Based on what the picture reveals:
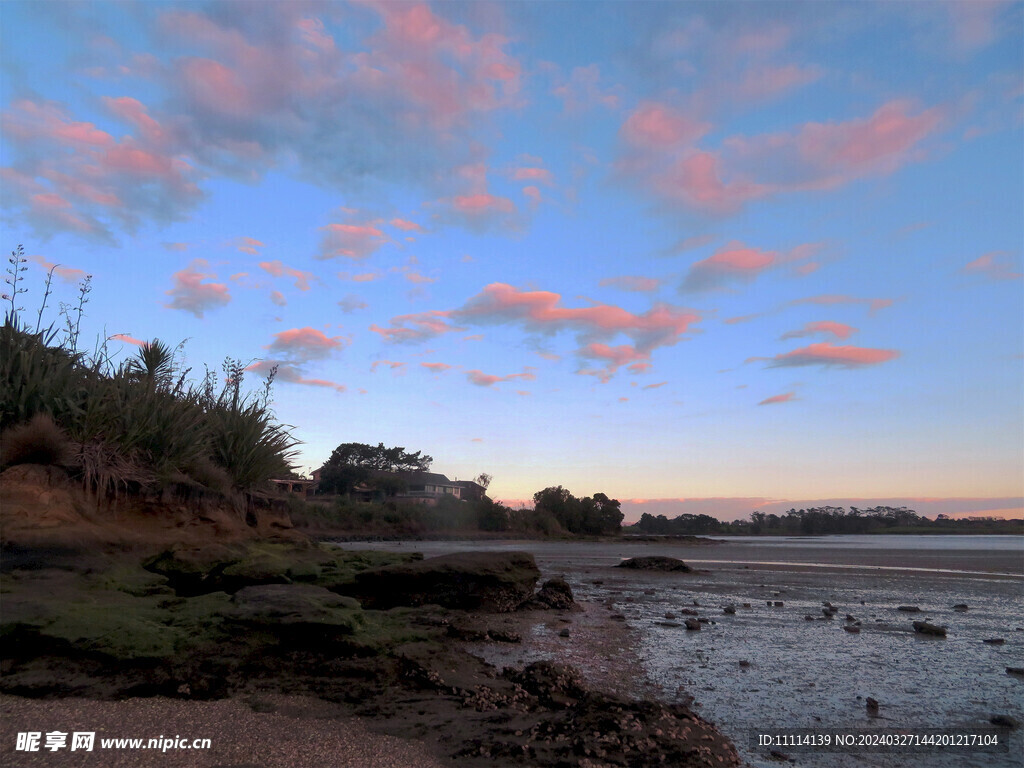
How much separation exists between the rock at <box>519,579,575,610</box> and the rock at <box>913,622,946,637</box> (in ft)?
18.0

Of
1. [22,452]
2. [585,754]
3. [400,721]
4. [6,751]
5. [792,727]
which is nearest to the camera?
[6,751]

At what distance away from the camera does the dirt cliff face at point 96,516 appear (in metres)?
6.90

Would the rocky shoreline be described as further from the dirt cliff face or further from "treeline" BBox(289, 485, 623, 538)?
"treeline" BBox(289, 485, 623, 538)

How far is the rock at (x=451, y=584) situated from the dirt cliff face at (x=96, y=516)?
7.30 feet

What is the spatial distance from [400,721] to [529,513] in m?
66.6

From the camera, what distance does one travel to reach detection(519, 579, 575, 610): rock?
457 inches

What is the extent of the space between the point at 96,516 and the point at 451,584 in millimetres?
5313

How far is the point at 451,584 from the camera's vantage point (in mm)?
10852

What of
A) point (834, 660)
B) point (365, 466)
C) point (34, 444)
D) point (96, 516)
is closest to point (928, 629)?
point (834, 660)

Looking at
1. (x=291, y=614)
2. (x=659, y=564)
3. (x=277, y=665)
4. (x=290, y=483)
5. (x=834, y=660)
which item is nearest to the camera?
(x=277, y=665)

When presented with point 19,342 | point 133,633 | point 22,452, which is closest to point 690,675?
point 133,633

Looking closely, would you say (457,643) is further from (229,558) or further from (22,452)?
(22,452)

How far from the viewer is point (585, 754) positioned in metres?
4.24

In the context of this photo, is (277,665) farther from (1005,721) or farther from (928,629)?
(928,629)
